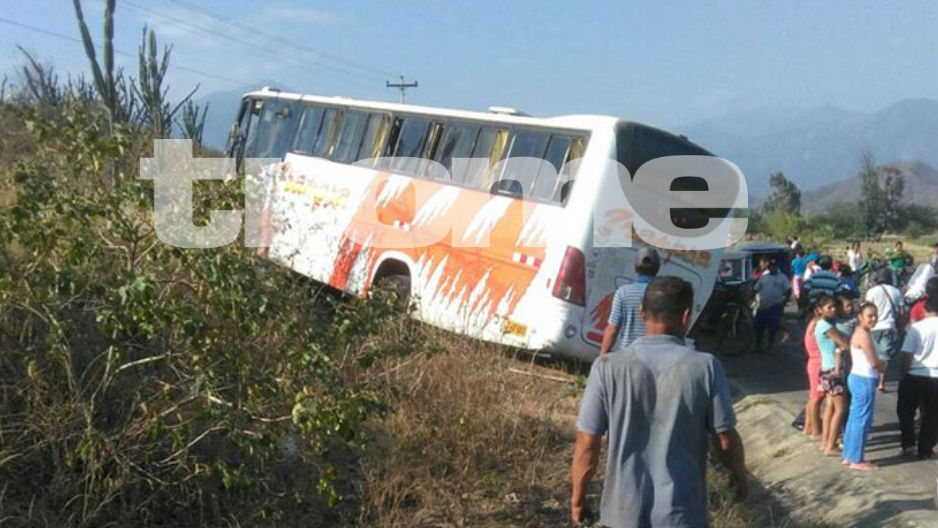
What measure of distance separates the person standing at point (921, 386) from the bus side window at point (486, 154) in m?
4.43

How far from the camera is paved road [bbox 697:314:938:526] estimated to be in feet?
25.6

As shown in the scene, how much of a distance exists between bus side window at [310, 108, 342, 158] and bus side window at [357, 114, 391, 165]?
71 centimetres

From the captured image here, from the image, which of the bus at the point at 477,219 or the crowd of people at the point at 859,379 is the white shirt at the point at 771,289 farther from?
the crowd of people at the point at 859,379

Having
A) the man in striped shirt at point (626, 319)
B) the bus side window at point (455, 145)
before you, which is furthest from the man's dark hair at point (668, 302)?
the bus side window at point (455, 145)

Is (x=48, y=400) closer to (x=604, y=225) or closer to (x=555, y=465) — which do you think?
(x=555, y=465)

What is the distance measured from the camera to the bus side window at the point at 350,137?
1276 cm

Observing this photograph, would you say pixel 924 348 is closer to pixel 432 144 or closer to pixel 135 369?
pixel 432 144

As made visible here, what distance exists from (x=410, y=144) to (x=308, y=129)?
2.59 m

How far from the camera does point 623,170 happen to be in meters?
9.76

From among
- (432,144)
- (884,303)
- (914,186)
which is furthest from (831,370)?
(914,186)

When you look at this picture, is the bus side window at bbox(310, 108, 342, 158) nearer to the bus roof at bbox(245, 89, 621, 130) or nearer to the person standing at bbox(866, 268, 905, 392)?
the bus roof at bbox(245, 89, 621, 130)

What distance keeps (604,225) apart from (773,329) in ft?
18.4

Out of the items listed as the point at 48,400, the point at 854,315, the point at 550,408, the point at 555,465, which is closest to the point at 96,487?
the point at 48,400
